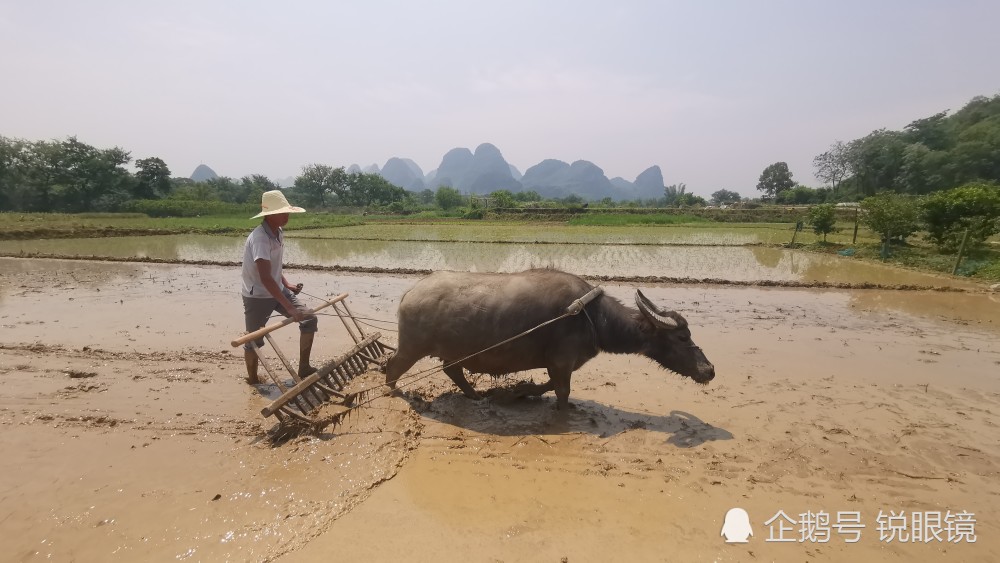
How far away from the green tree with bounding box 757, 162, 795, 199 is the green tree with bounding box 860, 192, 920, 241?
50764 mm

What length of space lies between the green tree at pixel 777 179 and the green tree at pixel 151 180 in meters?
69.8

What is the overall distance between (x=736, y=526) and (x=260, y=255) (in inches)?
162

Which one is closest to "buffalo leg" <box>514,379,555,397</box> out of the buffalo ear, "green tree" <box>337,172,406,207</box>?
the buffalo ear

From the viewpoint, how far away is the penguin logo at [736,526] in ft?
8.46

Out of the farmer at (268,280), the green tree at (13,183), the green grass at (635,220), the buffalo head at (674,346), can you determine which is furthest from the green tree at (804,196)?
the green tree at (13,183)

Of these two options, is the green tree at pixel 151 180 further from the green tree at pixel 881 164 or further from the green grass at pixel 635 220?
the green tree at pixel 881 164

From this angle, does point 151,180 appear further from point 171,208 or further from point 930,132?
point 930,132

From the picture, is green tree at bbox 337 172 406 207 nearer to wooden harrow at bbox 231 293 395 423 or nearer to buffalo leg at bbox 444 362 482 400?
wooden harrow at bbox 231 293 395 423

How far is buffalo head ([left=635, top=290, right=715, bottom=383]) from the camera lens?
4.02 metres

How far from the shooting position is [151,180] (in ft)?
142

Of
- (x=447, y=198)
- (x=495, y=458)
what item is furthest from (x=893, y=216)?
(x=447, y=198)

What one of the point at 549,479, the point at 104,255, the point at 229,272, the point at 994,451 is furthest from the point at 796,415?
the point at 104,255

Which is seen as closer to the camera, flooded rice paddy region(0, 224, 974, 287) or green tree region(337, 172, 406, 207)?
flooded rice paddy region(0, 224, 974, 287)

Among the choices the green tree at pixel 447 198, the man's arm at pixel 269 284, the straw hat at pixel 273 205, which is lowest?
the man's arm at pixel 269 284
